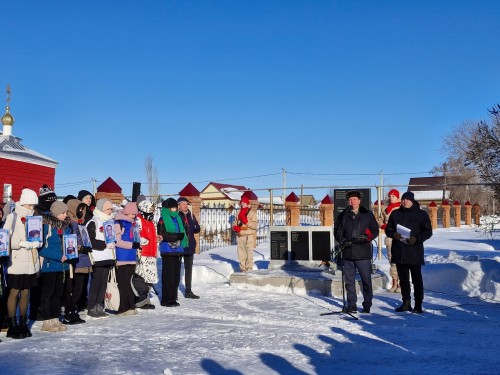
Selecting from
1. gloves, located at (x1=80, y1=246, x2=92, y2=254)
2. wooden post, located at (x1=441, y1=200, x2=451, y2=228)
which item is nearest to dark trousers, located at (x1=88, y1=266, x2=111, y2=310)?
gloves, located at (x1=80, y1=246, x2=92, y2=254)

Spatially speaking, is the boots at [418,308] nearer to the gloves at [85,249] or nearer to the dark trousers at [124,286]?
the dark trousers at [124,286]

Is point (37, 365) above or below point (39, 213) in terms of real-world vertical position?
below

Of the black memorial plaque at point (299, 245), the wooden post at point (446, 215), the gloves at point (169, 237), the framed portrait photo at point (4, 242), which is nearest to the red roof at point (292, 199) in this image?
the black memorial plaque at point (299, 245)

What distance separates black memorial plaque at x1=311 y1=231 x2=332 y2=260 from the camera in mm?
11977

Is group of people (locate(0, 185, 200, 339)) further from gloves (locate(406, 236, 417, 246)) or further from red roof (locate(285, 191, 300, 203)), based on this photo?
red roof (locate(285, 191, 300, 203))

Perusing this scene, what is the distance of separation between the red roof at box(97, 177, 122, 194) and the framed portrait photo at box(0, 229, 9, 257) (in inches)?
393

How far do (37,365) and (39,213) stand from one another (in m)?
2.20

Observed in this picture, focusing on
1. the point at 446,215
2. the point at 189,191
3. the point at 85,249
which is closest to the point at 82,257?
the point at 85,249

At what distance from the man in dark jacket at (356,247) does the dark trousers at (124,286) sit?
3261mm

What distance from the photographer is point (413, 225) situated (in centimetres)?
847

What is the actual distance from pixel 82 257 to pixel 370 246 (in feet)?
14.3

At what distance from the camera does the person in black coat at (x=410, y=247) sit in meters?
8.22

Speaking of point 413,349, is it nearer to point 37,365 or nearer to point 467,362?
point 467,362

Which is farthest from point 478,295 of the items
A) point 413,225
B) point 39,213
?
point 39,213
